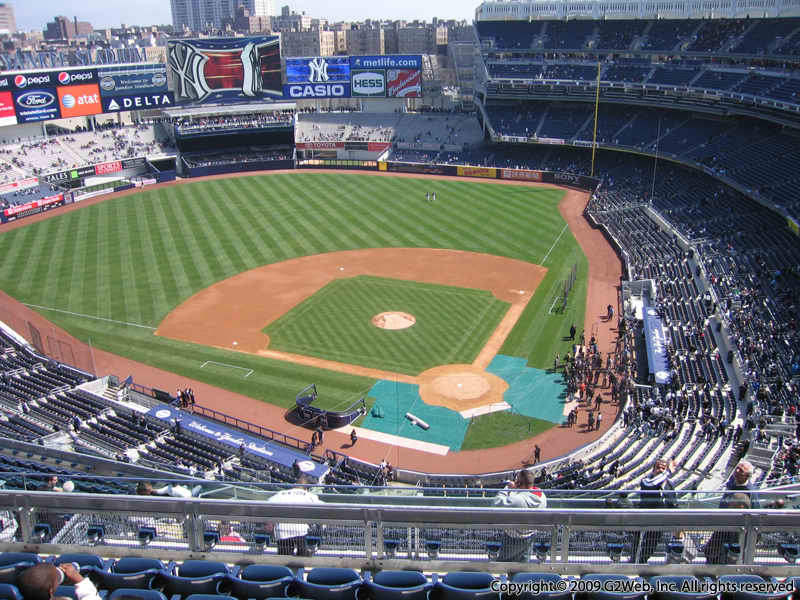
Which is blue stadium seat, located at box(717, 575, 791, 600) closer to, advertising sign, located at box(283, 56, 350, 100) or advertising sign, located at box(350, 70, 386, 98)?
advertising sign, located at box(283, 56, 350, 100)

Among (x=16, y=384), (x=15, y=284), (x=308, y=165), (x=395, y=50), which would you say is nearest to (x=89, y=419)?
(x=16, y=384)

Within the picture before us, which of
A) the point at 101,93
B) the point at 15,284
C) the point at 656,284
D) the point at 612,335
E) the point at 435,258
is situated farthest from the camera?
the point at 101,93

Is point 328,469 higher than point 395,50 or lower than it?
lower

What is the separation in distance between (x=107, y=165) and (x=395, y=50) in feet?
390

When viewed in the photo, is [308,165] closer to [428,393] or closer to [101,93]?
[101,93]

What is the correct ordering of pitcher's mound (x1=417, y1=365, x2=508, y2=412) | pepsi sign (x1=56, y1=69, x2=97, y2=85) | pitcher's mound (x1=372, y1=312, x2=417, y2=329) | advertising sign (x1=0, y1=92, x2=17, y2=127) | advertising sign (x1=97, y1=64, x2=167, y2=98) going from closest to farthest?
pitcher's mound (x1=417, y1=365, x2=508, y2=412) < pitcher's mound (x1=372, y1=312, x2=417, y2=329) < advertising sign (x1=0, y1=92, x2=17, y2=127) < pepsi sign (x1=56, y1=69, x2=97, y2=85) < advertising sign (x1=97, y1=64, x2=167, y2=98)

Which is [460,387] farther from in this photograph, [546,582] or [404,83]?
[404,83]

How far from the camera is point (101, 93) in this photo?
69812 mm

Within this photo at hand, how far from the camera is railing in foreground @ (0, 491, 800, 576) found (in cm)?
840

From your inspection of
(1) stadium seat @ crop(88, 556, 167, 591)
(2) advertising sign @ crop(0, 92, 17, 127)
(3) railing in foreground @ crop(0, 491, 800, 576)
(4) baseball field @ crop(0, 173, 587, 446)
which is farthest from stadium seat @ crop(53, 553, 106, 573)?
(2) advertising sign @ crop(0, 92, 17, 127)

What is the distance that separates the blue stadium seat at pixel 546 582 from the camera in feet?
24.4

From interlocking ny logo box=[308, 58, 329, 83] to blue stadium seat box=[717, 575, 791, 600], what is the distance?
78.8m

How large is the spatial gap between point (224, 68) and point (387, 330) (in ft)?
172

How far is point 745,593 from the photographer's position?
738 centimetres
